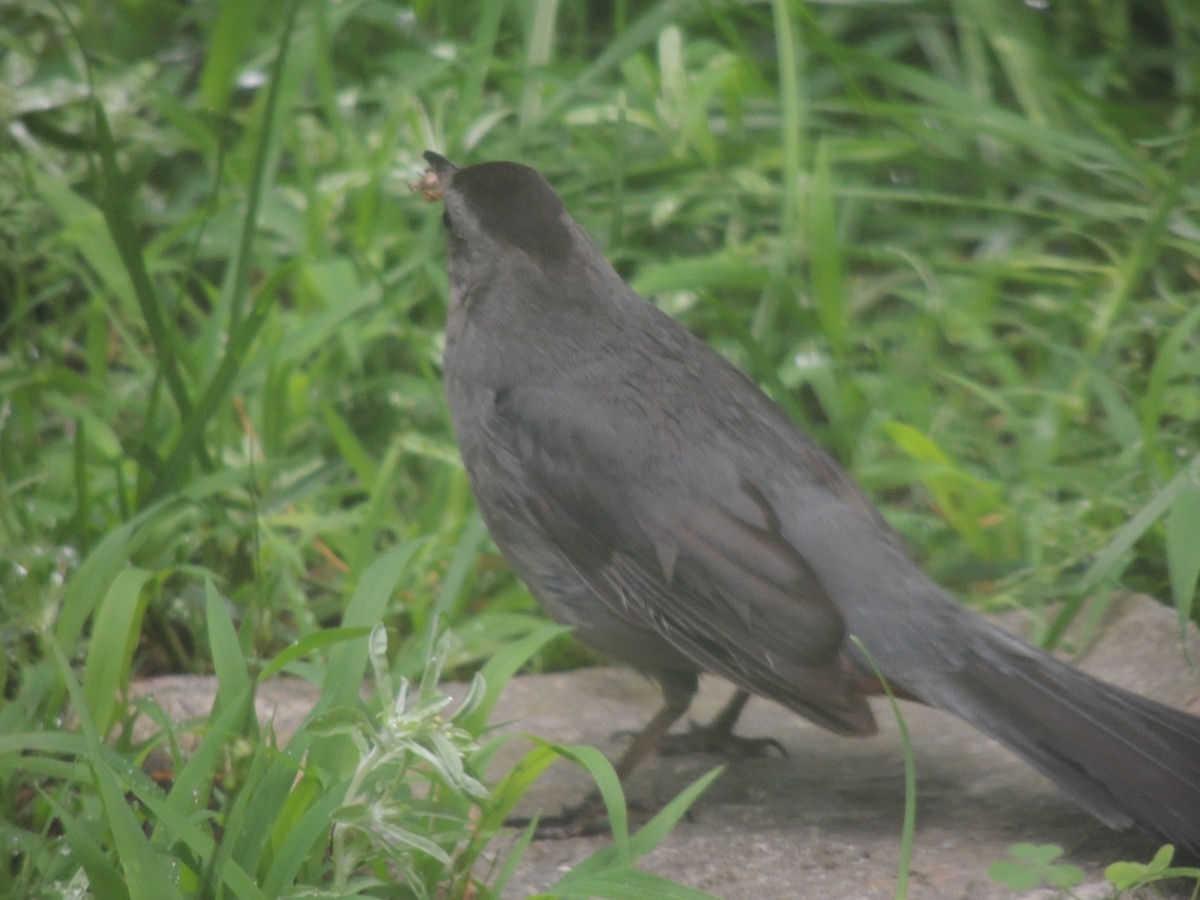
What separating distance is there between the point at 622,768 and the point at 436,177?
5.01 feet

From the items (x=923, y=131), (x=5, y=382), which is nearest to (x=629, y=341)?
(x=5, y=382)

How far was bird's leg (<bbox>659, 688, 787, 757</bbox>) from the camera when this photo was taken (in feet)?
11.6

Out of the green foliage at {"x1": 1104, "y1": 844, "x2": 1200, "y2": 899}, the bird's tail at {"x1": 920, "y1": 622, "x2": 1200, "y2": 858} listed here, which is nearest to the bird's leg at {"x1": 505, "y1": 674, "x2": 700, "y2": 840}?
the bird's tail at {"x1": 920, "y1": 622, "x2": 1200, "y2": 858}

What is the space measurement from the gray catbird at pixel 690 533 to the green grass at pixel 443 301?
0.29 m

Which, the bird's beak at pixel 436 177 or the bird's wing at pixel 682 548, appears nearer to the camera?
the bird's wing at pixel 682 548

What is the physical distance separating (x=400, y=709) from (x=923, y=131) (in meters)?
3.68

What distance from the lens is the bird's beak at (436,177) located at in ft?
12.2

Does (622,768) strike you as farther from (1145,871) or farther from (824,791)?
(1145,871)

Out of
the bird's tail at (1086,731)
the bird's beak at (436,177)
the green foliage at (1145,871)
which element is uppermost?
the bird's beak at (436,177)

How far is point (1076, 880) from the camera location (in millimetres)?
2551

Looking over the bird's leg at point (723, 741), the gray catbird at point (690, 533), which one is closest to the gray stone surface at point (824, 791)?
the bird's leg at point (723, 741)

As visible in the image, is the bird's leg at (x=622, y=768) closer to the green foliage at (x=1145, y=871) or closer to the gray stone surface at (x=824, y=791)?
the gray stone surface at (x=824, y=791)

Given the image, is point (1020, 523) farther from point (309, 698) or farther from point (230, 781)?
point (230, 781)

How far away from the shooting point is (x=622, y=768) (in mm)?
3324
